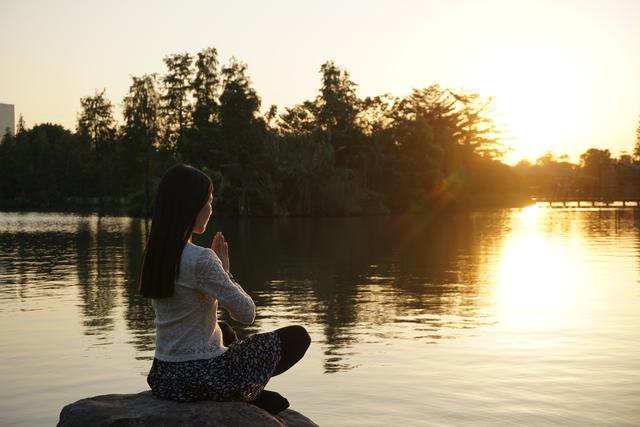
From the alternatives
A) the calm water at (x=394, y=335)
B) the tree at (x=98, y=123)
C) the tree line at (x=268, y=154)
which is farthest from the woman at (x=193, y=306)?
the tree at (x=98, y=123)

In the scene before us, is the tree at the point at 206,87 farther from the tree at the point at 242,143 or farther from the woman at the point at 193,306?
the woman at the point at 193,306

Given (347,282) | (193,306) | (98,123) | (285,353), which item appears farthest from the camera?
(98,123)

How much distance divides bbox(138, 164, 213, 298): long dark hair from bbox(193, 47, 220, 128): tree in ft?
253

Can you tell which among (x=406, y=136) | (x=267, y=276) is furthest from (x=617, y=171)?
(x=267, y=276)

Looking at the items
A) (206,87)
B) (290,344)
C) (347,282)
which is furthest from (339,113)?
(290,344)

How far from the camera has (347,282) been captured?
2202cm

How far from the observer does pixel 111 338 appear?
1305 cm

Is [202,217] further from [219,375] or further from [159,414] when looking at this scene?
[159,414]

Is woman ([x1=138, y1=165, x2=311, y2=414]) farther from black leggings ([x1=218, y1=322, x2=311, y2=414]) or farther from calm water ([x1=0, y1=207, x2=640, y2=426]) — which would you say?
calm water ([x1=0, y1=207, x2=640, y2=426])

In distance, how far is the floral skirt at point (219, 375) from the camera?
17.4 feet

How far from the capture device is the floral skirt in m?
5.32

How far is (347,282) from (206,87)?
62.8 m

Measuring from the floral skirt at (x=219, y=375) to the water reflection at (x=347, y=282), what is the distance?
5.31 m

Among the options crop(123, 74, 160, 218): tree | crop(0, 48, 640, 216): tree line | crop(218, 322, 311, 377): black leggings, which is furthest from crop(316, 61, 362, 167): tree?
crop(218, 322, 311, 377): black leggings
